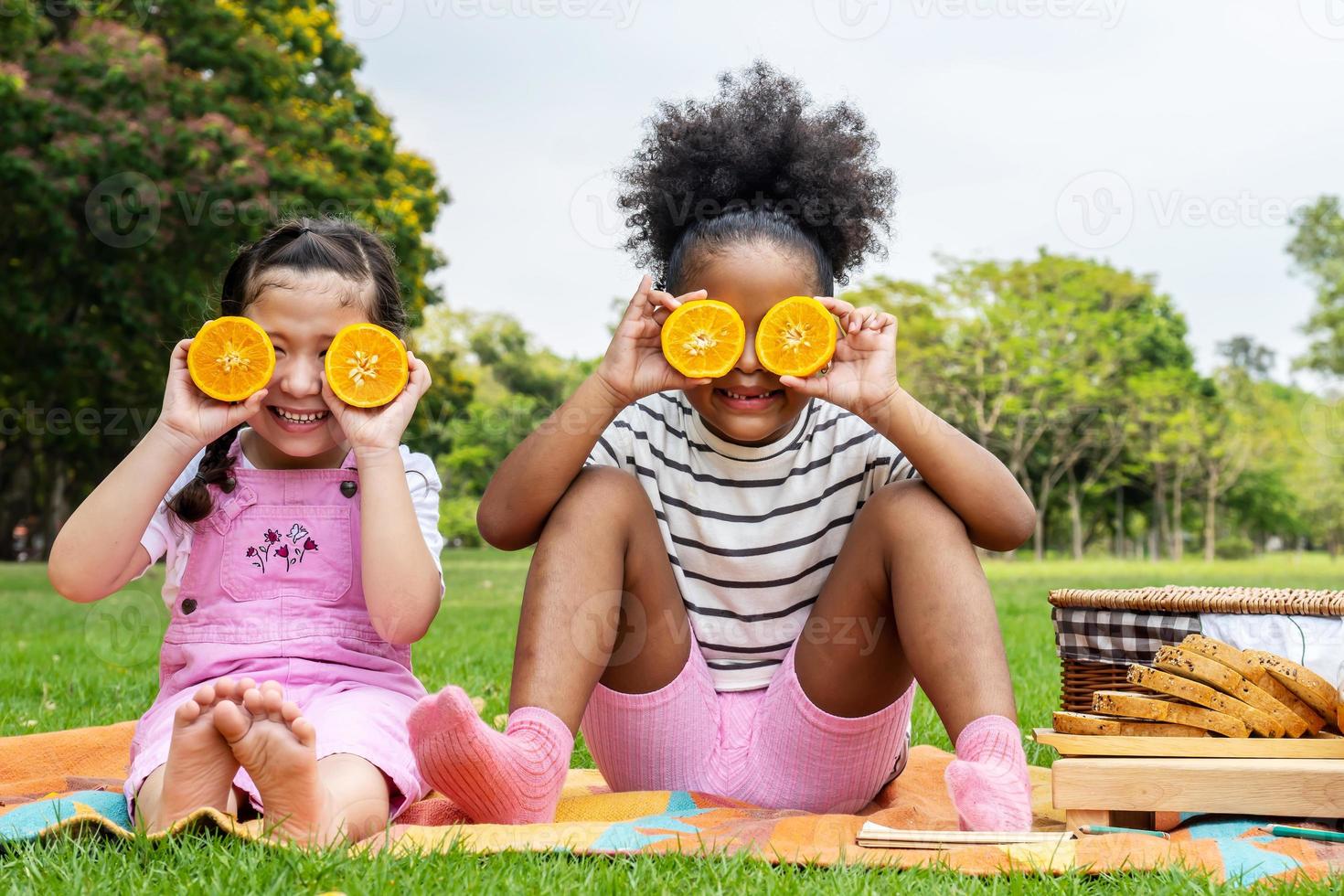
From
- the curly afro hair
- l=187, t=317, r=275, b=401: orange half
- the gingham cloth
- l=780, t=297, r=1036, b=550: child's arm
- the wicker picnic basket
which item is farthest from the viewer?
the gingham cloth

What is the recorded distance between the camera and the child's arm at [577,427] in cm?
262

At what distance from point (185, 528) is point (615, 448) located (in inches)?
41.1

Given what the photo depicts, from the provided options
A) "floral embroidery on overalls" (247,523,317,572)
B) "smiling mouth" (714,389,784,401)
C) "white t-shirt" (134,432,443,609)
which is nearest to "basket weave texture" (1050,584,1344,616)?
"smiling mouth" (714,389,784,401)

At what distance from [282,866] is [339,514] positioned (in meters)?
1.05

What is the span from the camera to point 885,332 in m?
2.73

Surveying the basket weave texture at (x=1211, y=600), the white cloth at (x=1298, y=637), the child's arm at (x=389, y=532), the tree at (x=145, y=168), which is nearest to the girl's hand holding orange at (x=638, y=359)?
the child's arm at (x=389, y=532)

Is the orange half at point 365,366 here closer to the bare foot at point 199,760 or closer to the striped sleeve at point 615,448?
the striped sleeve at point 615,448

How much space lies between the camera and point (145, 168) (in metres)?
14.2

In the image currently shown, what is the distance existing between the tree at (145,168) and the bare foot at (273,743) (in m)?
12.3

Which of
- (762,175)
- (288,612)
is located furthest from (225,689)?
(762,175)

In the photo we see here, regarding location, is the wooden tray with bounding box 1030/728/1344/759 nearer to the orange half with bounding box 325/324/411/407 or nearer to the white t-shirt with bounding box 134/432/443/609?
the white t-shirt with bounding box 134/432/443/609

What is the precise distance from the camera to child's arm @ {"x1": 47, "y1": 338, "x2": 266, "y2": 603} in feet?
8.43

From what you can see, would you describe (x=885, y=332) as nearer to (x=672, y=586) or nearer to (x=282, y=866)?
(x=672, y=586)

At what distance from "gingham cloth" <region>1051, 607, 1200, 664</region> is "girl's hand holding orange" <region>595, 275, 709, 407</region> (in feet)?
4.86
